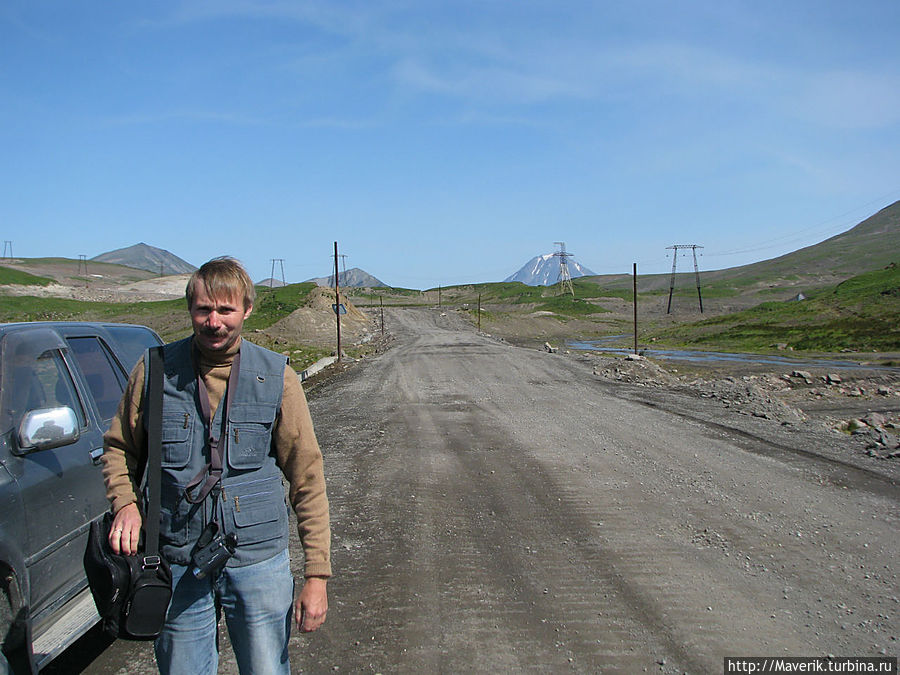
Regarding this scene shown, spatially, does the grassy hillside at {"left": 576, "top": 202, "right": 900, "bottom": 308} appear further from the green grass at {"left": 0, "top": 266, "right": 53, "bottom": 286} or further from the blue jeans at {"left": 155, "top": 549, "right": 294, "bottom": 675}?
the blue jeans at {"left": 155, "top": 549, "right": 294, "bottom": 675}

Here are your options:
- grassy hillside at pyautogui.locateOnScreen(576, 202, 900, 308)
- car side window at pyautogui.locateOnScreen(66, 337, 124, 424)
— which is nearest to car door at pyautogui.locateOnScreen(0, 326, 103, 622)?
car side window at pyautogui.locateOnScreen(66, 337, 124, 424)

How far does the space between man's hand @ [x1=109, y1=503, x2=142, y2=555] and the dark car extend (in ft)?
3.31

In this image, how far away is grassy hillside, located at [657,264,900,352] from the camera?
4522 cm

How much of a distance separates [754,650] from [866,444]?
27.5 ft

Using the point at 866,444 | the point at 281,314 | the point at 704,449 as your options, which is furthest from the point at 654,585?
the point at 281,314

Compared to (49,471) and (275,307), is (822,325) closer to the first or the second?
(275,307)

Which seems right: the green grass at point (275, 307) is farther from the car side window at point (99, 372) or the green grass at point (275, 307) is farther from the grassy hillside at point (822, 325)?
the car side window at point (99, 372)

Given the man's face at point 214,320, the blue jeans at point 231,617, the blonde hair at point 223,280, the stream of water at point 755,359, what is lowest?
the stream of water at point 755,359

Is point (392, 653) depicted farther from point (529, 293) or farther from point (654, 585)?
point (529, 293)

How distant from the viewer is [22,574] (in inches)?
121

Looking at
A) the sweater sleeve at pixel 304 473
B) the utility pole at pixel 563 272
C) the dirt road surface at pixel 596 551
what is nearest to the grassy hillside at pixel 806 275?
the utility pole at pixel 563 272

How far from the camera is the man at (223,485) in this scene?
2.41 meters

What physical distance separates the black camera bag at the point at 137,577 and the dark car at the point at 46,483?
3.14 ft

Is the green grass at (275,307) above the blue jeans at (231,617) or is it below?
above
